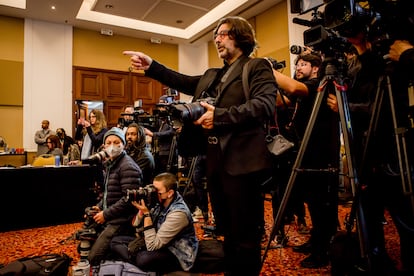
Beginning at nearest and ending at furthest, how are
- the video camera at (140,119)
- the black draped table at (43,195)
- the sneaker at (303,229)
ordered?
1. the sneaker at (303,229)
2. the black draped table at (43,195)
3. the video camera at (140,119)

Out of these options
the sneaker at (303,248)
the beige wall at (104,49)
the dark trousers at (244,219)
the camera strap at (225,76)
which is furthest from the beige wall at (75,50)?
the dark trousers at (244,219)

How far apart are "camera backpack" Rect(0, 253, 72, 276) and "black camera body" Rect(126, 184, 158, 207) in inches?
20.0

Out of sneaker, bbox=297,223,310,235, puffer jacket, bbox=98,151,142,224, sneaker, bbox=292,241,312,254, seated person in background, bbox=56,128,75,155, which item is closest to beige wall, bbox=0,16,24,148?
seated person in background, bbox=56,128,75,155

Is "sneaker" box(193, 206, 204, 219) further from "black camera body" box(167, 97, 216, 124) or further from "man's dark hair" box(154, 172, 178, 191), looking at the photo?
"black camera body" box(167, 97, 216, 124)

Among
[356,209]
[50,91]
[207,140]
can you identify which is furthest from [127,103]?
[356,209]

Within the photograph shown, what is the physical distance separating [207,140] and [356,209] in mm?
659

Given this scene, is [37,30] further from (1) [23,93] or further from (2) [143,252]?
(2) [143,252]

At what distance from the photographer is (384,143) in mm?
1312

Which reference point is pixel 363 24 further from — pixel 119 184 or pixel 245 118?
pixel 119 184

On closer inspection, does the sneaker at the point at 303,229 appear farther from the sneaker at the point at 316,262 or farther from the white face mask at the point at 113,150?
the white face mask at the point at 113,150

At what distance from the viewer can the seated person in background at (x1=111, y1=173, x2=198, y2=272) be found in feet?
5.90

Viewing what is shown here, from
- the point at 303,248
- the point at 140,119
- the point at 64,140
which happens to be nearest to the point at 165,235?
the point at 303,248

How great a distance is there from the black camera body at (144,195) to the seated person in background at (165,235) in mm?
23

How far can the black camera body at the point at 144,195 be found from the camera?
1.78 metres
